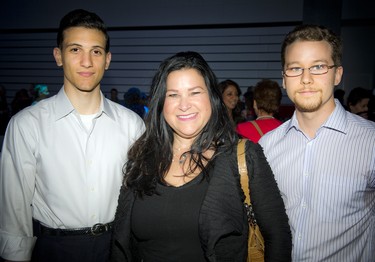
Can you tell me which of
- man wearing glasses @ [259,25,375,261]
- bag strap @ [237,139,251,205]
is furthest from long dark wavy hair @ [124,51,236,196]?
man wearing glasses @ [259,25,375,261]

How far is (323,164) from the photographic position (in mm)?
1579

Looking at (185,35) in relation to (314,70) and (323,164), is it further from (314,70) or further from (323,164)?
(323,164)

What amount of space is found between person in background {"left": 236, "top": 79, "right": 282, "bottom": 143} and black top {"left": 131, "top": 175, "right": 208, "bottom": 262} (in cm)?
175

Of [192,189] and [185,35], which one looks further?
[185,35]

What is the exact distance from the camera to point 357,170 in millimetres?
1513

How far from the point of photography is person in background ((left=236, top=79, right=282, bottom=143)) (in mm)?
3189

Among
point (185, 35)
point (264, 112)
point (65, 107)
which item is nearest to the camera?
point (65, 107)

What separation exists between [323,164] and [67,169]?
1.52 m

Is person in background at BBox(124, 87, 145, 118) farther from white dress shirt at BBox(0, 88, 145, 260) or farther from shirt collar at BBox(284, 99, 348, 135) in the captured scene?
shirt collar at BBox(284, 99, 348, 135)

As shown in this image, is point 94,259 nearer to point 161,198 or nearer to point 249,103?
point 161,198

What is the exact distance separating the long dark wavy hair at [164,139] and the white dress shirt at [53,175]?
0.20 meters

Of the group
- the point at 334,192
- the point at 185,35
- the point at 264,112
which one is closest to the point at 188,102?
the point at 334,192

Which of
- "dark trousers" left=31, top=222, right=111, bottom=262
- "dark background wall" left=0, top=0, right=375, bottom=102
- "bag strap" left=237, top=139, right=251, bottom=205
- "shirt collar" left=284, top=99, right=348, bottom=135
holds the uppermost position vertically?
"dark background wall" left=0, top=0, right=375, bottom=102

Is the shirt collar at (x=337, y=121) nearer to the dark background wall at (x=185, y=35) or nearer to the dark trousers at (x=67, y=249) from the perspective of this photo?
the dark trousers at (x=67, y=249)
